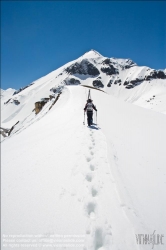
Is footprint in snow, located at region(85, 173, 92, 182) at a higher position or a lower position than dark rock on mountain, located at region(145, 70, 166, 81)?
lower

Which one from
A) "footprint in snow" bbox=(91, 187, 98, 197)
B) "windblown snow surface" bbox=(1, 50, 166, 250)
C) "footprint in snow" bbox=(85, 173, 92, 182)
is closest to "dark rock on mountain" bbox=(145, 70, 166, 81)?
"windblown snow surface" bbox=(1, 50, 166, 250)

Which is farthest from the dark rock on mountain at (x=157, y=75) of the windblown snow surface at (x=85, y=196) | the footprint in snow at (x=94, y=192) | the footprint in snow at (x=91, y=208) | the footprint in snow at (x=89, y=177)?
the footprint in snow at (x=91, y=208)

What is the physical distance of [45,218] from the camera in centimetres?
430

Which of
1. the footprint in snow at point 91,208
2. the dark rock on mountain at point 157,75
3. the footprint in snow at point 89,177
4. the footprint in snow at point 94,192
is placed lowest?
the footprint in snow at point 91,208

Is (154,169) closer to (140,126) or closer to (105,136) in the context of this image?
(105,136)

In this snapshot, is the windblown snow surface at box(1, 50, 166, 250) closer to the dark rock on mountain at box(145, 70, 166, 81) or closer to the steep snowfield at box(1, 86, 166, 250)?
the steep snowfield at box(1, 86, 166, 250)

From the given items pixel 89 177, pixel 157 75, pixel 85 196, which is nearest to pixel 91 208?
pixel 85 196

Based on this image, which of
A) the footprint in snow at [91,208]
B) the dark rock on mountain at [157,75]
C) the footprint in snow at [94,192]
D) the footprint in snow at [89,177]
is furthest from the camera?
the dark rock on mountain at [157,75]

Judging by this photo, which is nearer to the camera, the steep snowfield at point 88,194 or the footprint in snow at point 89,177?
the steep snowfield at point 88,194

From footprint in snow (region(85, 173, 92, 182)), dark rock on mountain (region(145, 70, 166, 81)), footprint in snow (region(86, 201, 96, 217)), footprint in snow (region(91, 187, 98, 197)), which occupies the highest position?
dark rock on mountain (region(145, 70, 166, 81))

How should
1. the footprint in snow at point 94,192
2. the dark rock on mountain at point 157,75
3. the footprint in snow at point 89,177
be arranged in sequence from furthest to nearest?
the dark rock on mountain at point 157,75, the footprint in snow at point 89,177, the footprint in snow at point 94,192

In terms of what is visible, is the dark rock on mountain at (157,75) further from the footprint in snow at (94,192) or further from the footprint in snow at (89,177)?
the footprint in snow at (94,192)

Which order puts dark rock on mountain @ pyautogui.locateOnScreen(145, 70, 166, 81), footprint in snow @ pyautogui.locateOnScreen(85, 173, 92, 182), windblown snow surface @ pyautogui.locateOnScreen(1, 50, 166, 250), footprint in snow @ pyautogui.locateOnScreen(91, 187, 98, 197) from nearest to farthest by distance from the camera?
1. windblown snow surface @ pyautogui.locateOnScreen(1, 50, 166, 250)
2. footprint in snow @ pyautogui.locateOnScreen(91, 187, 98, 197)
3. footprint in snow @ pyautogui.locateOnScreen(85, 173, 92, 182)
4. dark rock on mountain @ pyautogui.locateOnScreen(145, 70, 166, 81)

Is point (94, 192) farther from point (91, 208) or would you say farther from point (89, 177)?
point (89, 177)
